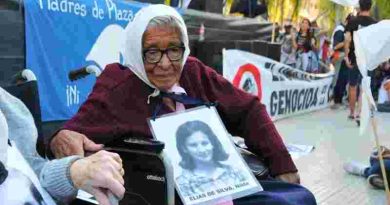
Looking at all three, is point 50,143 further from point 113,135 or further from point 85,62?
point 85,62

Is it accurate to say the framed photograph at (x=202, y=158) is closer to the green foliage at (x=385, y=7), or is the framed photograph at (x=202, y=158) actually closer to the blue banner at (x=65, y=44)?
the blue banner at (x=65, y=44)

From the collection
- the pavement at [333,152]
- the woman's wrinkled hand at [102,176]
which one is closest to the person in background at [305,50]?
the pavement at [333,152]

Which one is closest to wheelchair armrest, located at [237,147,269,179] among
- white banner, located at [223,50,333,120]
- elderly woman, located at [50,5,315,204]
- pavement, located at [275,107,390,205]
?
elderly woman, located at [50,5,315,204]

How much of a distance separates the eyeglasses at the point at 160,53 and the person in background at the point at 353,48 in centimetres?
649

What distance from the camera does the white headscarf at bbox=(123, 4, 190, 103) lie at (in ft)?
8.40

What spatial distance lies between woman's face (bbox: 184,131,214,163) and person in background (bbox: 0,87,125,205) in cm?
38

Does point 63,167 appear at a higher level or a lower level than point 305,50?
higher

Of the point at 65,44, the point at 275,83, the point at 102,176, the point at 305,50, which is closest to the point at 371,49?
the point at 65,44

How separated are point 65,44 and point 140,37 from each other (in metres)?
3.22

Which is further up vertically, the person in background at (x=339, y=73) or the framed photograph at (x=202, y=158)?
the framed photograph at (x=202, y=158)

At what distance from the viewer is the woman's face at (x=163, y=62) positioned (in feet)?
8.47

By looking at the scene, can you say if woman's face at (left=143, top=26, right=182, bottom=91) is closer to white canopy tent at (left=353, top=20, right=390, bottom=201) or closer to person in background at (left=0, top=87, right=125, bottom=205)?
person in background at (left=0, top=87, right=125, bottom=205)

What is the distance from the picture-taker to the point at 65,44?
5.64m

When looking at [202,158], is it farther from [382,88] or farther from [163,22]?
[382,88]
